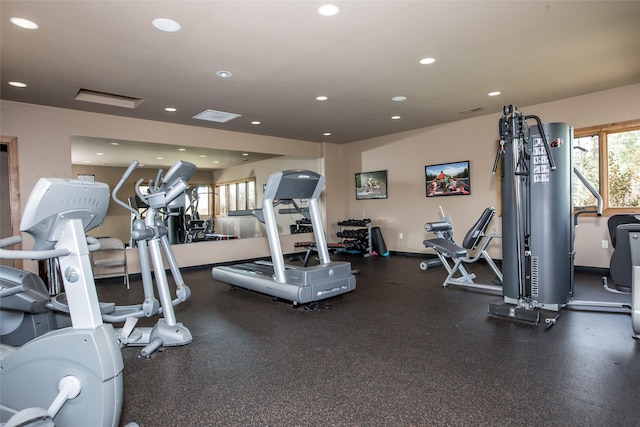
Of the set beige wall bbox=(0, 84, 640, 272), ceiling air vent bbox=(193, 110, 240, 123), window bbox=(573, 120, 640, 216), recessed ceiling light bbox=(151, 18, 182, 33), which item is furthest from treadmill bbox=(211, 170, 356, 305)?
window bbox=(573, 120, 640, 216)

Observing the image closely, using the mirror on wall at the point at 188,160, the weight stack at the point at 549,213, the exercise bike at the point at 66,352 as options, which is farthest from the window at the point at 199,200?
the weight stack at the point at 549,213

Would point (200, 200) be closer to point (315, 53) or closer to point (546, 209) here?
point (315, 53)

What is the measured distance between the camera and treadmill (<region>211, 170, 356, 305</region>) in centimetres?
387

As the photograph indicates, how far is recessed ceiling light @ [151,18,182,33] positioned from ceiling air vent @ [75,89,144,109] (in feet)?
7.19

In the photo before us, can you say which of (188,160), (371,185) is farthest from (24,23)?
(371,185)

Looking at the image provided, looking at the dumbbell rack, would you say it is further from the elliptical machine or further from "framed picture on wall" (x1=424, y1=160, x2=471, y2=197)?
the elliptical machine

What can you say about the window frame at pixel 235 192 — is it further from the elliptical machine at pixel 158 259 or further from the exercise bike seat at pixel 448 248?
the elliptical machine at pixel 158 259

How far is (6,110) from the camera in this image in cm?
471

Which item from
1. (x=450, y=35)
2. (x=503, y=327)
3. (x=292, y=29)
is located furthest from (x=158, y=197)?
(x=503, y=327)

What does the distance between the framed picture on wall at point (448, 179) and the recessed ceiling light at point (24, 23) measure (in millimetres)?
Result: 5981

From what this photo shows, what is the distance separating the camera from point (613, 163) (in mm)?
5051

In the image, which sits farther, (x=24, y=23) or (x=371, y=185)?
(x=371, y=185)

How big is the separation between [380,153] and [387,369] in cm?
602

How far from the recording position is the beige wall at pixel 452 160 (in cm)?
516
